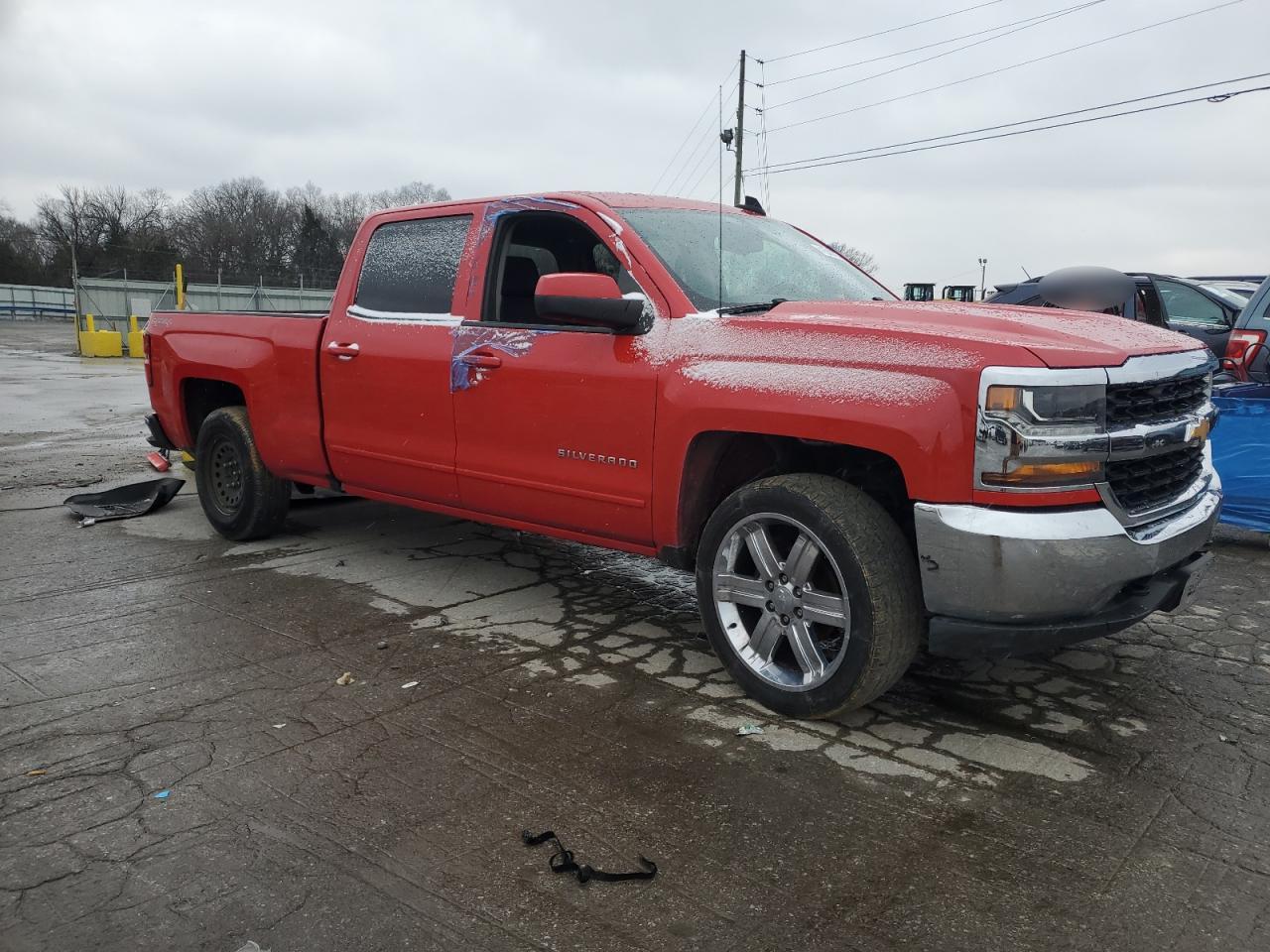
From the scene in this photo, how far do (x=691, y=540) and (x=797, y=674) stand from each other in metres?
0.68

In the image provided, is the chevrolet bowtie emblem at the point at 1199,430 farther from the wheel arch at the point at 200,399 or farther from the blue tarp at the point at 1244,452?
the wheel arch at the point at 200,399

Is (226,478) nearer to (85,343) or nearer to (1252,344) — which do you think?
(1252,344)

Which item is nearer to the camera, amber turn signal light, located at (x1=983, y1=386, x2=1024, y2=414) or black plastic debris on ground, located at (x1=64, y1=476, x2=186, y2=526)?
amber turn signal light, located at (x1=983, y1=386, x2=1024, y2=414)

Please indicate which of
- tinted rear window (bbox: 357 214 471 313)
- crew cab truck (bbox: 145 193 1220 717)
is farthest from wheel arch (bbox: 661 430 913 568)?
tinted rear window (bbox: 357 214 471 313)

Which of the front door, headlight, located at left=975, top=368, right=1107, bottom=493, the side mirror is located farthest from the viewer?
the front door

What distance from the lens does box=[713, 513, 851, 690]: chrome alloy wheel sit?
3369 mm

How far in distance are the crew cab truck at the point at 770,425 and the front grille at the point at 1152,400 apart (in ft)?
0.05

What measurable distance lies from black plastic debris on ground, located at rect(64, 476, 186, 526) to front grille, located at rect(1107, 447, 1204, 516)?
20.0 feet

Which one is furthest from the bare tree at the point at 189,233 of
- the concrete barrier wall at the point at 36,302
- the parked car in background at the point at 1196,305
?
the parked car in background at the point at 1196,305

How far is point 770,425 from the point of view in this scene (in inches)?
136

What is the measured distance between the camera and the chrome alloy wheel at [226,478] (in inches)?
237

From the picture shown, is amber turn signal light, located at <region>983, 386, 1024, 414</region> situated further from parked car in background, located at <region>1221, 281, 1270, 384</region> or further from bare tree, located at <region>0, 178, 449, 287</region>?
bare tree, located at <region>0, 178, 449, 287</region>

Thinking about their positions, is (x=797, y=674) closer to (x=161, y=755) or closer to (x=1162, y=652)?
(x=1162, y=652)

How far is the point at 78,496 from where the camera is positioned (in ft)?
22.7
